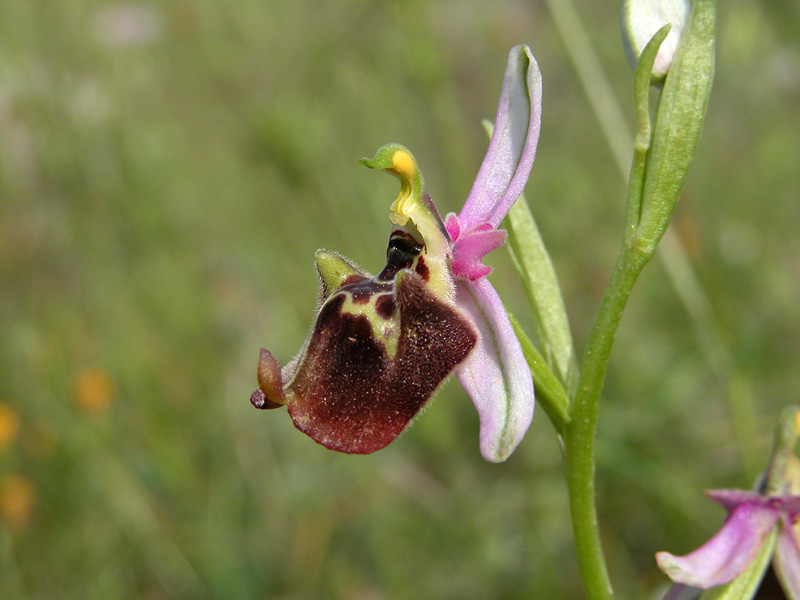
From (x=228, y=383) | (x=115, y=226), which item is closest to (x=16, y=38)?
(x=115, y=226)

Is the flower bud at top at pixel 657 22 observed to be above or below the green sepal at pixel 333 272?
above

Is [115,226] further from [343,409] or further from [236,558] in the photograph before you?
[343,409]

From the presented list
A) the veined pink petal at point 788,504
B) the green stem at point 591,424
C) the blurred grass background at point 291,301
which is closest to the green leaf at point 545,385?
the green stem at point 591,424

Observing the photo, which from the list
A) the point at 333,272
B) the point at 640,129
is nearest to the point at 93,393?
the point at 333,272

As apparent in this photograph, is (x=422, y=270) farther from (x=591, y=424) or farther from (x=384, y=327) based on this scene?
(x=591, y=424)

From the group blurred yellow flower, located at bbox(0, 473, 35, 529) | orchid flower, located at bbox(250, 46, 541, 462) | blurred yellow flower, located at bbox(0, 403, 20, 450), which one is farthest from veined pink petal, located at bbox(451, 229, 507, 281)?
blurred yellow flower, located at bbox(0, 403, 20, 450)

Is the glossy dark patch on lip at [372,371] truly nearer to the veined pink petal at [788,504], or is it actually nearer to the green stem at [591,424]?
the green stem at [591,424]
